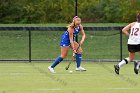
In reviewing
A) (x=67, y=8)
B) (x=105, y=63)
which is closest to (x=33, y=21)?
(x=67, y=8)

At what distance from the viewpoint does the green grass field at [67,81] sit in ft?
43.8

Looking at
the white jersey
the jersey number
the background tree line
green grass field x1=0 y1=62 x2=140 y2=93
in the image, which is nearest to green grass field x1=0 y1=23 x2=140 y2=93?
green grass field x1=0 y1=62 x2=140 y2=93

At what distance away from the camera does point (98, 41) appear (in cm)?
2664

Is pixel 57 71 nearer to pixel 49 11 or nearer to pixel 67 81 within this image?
pixel 67 81

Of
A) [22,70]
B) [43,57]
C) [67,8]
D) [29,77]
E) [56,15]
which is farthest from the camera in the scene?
[56,15]

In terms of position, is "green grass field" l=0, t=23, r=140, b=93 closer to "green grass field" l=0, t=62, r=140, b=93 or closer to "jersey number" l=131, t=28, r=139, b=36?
"green grass field" l=0, t=62, r=140, b=93

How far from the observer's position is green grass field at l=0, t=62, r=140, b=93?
13344 millimetres

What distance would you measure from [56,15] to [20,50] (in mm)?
19609

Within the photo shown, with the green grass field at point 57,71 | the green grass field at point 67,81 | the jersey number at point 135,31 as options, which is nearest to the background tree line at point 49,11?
the green grass field at point 57,71

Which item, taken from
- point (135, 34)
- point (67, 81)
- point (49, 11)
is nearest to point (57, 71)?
point (135, 34)

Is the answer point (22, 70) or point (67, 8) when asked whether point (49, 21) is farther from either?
point (22, 70)

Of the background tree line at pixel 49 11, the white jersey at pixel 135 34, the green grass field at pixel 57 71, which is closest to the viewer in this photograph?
the green grass field at pixel 57 71

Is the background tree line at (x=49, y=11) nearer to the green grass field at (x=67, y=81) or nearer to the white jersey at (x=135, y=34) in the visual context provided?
the green grass field at (x=67, y=81)

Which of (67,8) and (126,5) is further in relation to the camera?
(126,5)
